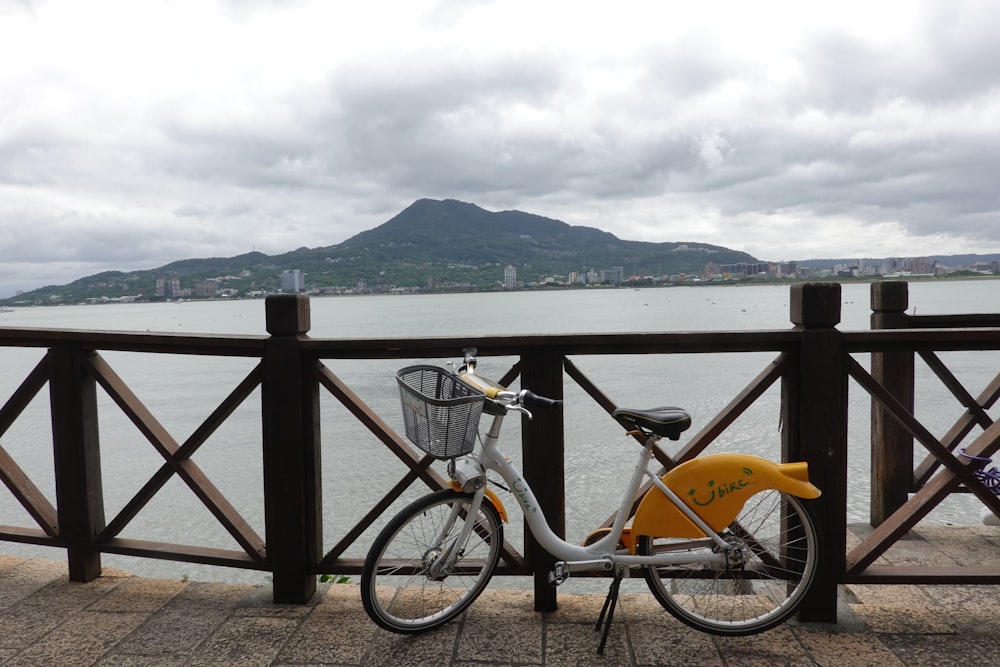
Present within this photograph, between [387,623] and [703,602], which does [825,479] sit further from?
[387,623]

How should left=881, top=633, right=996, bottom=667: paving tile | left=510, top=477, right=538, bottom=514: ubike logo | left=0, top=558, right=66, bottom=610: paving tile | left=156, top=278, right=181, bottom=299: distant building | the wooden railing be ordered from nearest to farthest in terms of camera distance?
left=881, top=633, right=996, bottom=667: paving tile, left=510, top=477, right=538, bottom=514: ubike logo, the wooden railing, left=0, top=558, right=66, bottom=610: paving tile, left=156, top=278, right=181, bottom=299: distant building

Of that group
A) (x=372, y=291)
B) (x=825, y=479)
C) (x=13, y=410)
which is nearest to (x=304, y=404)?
(x=13, y=410)

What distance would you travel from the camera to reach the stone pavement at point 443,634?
2.64m

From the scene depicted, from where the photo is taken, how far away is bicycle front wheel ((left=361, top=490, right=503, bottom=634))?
2.78 m

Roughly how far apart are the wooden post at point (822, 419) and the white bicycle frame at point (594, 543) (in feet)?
1.83

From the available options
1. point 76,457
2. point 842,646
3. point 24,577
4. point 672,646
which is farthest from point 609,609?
point 24,577

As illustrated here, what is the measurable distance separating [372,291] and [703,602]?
67388mm

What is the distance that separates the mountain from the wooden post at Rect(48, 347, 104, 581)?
2062 inches

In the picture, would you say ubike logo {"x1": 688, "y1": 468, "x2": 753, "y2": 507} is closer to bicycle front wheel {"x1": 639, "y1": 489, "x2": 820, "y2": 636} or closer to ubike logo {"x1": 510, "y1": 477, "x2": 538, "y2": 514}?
bicycle front wheel {"x1": 639, "y1": 489, "x2": 820, "y2": 636}

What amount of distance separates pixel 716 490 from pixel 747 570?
0.50 metres

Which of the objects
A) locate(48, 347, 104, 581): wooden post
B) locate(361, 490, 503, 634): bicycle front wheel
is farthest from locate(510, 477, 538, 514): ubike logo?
locate(48, 347, 104, 581): wooden post

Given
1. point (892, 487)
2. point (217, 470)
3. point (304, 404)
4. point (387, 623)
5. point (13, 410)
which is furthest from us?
point (217, 470)

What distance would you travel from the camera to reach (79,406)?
3.35 m

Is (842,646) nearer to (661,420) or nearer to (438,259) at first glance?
(661,420)
